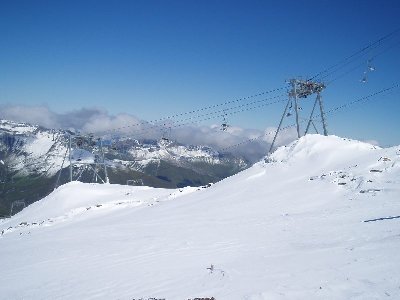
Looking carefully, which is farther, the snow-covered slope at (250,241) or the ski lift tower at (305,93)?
the ski lift tower at (305,93)

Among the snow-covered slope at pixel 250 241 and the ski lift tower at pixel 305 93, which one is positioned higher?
the ski lift tower at pixel 305 93

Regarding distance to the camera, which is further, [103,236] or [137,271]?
[103,236]

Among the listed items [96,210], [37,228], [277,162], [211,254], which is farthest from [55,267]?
[277,162]

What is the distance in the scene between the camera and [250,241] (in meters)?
18.2

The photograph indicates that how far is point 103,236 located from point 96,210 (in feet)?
57.8

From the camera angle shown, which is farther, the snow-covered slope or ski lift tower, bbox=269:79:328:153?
ski lift tower, bbox=269:79:328:153

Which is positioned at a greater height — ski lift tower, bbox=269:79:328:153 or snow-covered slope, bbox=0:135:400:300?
ski lift tower, bbox=269:79:328:153

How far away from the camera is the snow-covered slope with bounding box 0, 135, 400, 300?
38.6 ft

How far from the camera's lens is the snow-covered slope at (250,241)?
11.8 metres

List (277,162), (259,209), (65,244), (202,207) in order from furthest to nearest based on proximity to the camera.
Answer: (277,162) → (202,207) → (259,209) → (65,244)

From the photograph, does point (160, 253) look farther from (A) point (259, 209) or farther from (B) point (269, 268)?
(A) point (259, 209)

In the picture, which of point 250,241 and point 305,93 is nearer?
point 250,241

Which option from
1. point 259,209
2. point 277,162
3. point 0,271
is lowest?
point 0,271

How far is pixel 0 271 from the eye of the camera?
2047cm
